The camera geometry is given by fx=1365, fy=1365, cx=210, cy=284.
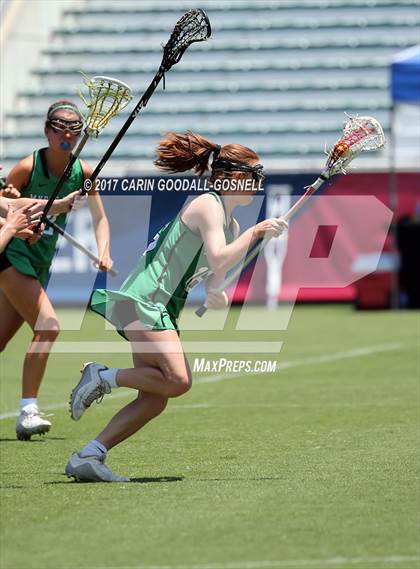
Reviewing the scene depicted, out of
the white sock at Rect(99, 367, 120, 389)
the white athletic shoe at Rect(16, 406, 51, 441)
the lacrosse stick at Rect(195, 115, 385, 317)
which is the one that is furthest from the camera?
the white athletic shoe at Rect(16, 406, 51, 441)

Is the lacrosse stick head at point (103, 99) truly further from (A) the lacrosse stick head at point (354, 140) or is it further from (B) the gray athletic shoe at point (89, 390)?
(B) the gray athletic shoe at point (89, 390)

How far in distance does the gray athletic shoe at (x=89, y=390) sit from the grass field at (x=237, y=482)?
0.40 metres

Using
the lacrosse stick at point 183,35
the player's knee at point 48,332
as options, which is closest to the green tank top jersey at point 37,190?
the player's knee at point 48,332

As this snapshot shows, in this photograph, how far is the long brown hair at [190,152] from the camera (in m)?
7.23

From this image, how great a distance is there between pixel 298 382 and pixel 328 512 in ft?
19.6

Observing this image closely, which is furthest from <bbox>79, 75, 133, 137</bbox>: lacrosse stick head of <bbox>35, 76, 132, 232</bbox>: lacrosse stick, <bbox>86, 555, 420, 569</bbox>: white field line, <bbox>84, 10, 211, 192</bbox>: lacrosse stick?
<bbox>86, 555, 420, 569</bbox>: white field line

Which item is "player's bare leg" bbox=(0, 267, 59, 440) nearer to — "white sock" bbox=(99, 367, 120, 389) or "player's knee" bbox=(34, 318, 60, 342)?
"player's knee" bbox=(34, 318, 60, 342)

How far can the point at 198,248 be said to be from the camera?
716 centimetres

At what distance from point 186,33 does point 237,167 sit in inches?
41.5

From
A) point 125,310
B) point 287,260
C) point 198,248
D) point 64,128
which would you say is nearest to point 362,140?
point 198,248

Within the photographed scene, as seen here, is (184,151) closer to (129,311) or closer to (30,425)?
(129,311)

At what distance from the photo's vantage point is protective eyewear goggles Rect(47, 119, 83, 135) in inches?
350

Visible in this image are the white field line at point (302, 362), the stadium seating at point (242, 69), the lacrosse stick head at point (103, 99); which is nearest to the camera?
the lacrosse stick head at point (103, 99)

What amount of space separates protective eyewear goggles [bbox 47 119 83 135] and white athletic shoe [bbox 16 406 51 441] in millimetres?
1846
